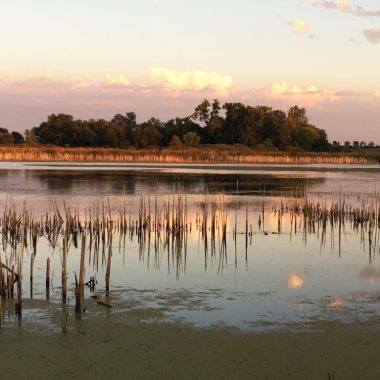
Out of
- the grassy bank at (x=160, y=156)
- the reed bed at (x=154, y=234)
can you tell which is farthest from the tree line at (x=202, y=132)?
the reed bed at (x=154, y=234)

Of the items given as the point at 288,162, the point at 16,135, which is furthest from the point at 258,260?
the point at 16,135

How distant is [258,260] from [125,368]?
18.5 ft

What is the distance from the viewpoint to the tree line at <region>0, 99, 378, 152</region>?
8069 centimetres

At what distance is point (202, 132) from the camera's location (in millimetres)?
86312

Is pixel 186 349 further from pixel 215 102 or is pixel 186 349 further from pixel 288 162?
pixel 215 102

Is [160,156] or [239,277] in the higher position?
[160,156]

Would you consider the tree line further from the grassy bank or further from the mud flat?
the mud flat

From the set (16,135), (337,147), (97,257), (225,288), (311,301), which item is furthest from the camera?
(16,135)

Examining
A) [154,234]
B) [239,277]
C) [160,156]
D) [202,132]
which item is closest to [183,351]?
[239,277]

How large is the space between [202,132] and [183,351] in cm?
8126

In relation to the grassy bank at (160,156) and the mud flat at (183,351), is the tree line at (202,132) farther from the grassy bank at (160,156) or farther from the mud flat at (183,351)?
the mud flat at (183,351)

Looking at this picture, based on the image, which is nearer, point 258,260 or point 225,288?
point 225,288

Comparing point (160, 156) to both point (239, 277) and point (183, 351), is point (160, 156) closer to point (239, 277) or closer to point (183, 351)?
point (239, 277)

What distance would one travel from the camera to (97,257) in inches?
398
